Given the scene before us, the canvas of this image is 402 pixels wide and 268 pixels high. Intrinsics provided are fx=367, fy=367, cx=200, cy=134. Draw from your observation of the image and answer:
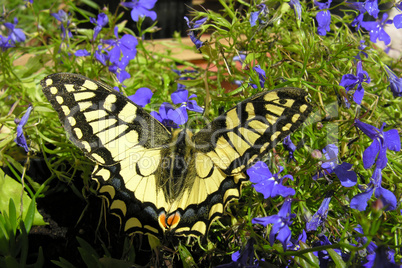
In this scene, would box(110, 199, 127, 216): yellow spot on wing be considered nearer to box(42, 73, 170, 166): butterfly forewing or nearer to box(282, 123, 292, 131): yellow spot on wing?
box(42, 73, 170, 166): butterfly forewing

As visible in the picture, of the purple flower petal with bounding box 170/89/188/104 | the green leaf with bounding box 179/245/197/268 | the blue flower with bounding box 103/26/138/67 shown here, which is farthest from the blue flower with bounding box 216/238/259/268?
the blue flower with bounding box 103/26/138/67

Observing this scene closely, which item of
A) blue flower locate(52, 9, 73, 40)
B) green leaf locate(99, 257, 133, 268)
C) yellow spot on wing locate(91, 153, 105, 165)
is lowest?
green leaf locate(99, 257, 133, 268)

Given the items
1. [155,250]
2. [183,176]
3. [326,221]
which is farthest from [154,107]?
[326,221]

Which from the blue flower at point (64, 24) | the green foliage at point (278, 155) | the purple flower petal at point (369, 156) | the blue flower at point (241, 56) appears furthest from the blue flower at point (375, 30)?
the blue flower at point (64, 24)

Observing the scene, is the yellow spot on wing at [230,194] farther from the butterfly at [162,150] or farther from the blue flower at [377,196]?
the blue flower at [377,196]

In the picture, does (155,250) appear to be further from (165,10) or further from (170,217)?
(165,10)

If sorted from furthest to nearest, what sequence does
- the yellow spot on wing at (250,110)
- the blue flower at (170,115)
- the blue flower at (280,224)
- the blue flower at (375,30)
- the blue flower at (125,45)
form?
the blue flower at (125,45) → the blue flower at (375,30) → the blue flower at (170,115) → the yellow spot on wing at (250,110) → the blue flower at (280,224)
